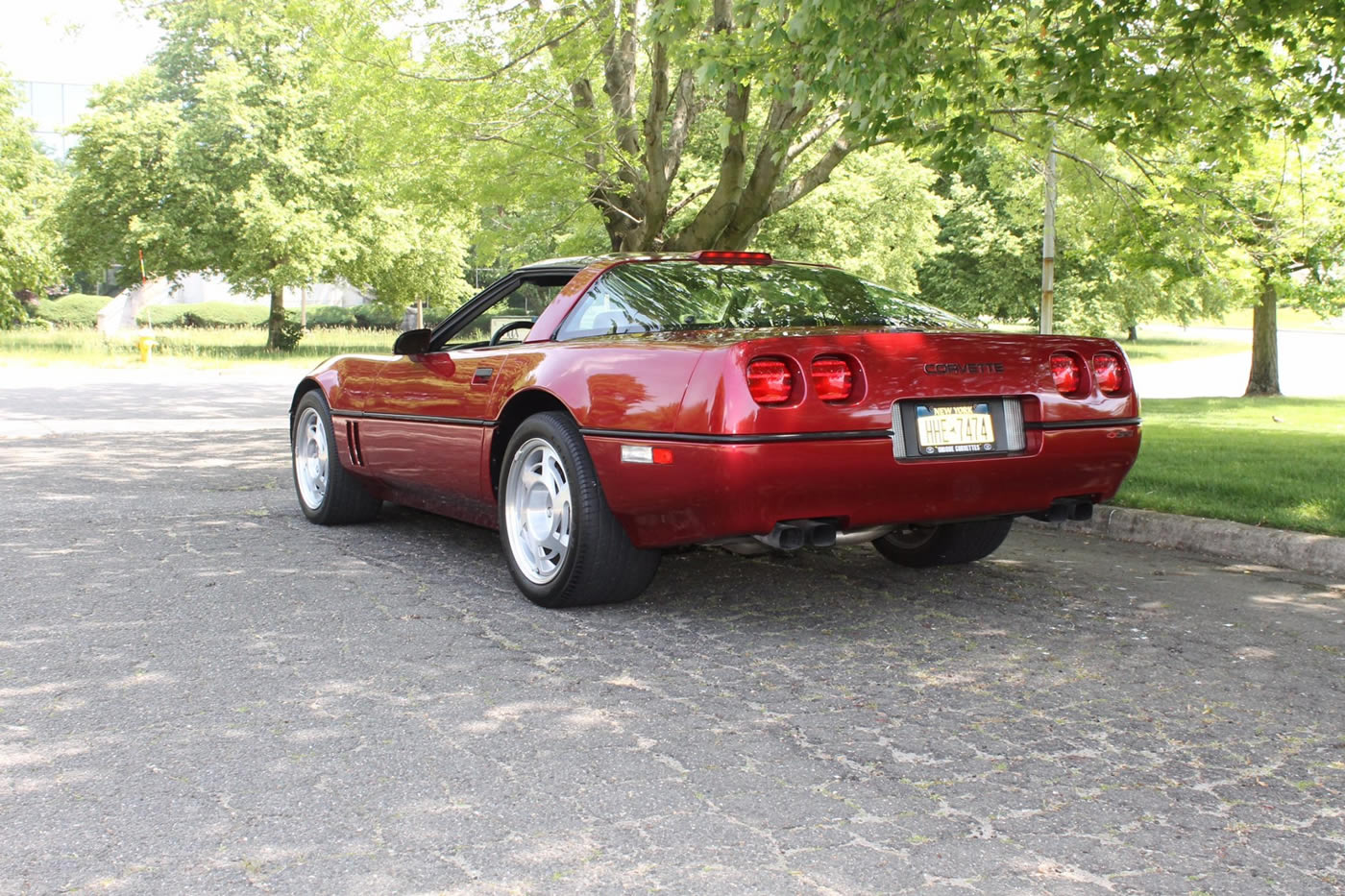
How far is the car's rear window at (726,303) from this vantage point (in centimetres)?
511

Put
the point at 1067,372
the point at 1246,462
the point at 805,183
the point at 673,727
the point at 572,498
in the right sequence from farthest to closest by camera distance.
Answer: the point at 805,183
the point at 1246,462
the point at 1067,372
the point at 572,498
the point at 673,727

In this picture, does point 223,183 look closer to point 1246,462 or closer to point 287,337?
point 287,337

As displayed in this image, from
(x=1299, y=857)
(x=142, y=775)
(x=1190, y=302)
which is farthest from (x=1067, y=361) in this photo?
(x=1190, y=302)

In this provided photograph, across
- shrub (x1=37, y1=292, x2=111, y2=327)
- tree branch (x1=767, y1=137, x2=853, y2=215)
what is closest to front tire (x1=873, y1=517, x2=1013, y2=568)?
tree branch (x1=767, y1=137, x2=853, y2=215)

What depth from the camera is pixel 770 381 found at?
14.3 ft

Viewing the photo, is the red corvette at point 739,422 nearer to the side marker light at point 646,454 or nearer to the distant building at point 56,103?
the side marker light at point 646,454

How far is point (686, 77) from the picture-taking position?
1155 cm

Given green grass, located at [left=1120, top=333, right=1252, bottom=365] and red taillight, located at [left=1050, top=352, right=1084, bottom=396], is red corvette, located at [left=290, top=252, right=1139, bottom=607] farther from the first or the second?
green grass, located at [left=1120, top=333, right=1252, bottom=365]

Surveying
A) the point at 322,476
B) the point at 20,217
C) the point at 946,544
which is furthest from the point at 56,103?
the point at 946,544

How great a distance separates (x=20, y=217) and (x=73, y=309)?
20568 mm

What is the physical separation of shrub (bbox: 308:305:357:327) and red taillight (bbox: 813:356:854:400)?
5123 cm

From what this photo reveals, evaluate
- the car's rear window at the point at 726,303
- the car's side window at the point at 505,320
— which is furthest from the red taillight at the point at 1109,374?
the car's side window at the point at 505,320

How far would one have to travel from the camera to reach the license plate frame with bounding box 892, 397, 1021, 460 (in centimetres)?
451

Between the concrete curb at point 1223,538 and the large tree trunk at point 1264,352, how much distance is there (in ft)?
51.1
